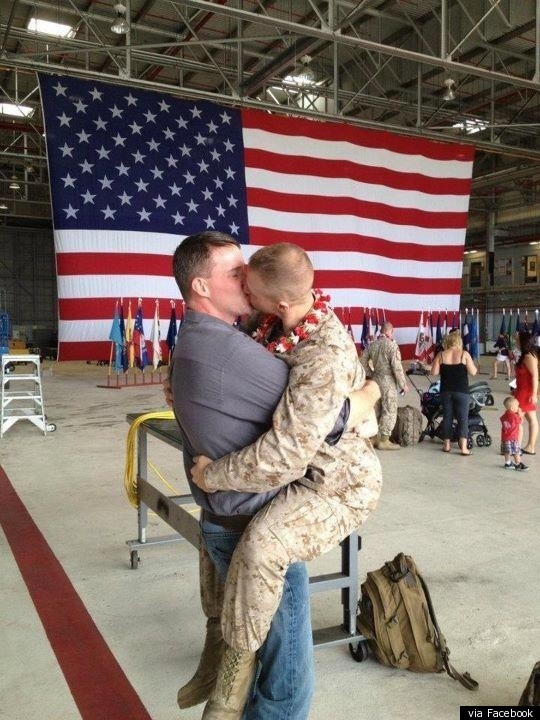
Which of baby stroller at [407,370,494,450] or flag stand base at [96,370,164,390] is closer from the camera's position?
baby stroller at [407,370,494,450]

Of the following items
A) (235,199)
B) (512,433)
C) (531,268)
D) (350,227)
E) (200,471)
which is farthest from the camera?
(531,268)

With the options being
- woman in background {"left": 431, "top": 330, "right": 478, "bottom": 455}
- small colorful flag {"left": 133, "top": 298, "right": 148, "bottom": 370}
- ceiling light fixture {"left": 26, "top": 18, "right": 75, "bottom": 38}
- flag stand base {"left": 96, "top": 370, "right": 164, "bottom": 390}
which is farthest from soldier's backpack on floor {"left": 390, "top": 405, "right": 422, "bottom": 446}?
ceiling light fixture {"left": 26, "top": 18, "right": 75, "bottom": 38}

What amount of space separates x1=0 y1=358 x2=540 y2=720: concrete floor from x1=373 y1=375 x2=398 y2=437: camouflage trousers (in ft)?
1.58

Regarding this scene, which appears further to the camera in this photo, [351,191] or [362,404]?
[351,191]

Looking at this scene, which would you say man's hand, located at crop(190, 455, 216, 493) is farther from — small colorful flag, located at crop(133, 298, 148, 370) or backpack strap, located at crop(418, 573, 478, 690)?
small colorful flag, located at crop(133, 298, 148, 370)

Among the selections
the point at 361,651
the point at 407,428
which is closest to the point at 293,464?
the point at 361,651

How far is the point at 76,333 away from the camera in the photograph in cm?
1148

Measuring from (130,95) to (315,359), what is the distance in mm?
12029

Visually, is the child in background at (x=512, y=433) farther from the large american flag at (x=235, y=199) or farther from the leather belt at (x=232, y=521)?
the large american flag at (x=235, y=199)

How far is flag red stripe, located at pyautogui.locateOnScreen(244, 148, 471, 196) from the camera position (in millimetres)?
13102

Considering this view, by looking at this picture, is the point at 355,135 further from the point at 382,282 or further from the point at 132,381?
the point at 132,381

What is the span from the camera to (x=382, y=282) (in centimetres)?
1411

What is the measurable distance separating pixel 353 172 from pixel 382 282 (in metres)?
2.54

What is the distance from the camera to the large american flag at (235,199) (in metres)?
11.4
